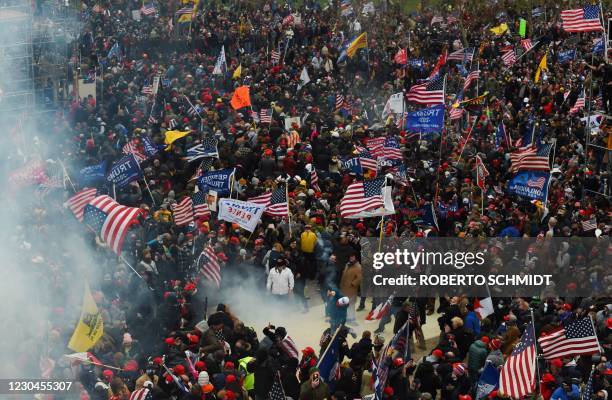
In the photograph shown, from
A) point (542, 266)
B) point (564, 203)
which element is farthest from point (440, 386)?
point (564, 203)

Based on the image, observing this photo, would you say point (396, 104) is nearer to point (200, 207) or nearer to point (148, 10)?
point (200, 207)

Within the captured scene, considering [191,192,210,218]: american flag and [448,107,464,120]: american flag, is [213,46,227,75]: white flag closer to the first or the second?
[448,107,464,120]: american flag

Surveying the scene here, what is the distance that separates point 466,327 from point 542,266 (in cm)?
320

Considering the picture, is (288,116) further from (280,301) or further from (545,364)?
(545,364)

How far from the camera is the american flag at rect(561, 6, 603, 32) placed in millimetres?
29750

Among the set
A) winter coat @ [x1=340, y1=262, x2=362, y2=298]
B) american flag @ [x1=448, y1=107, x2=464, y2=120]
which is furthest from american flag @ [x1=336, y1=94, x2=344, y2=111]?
winter coat @ [x1=340, y1=262, x2=362, y2=298]

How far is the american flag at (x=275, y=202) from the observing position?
23281 millimetres

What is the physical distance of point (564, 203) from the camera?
2480 cm

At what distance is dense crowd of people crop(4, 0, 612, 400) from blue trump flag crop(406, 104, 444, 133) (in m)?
1.03

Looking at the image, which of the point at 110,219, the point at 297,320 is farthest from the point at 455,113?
the point at 110,219

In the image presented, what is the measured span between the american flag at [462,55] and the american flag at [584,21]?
7.02m

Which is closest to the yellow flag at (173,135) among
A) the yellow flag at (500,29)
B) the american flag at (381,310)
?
the american flag at (381,310)

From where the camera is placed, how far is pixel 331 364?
1700 cm

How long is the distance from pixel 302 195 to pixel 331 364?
8386 millimetres
